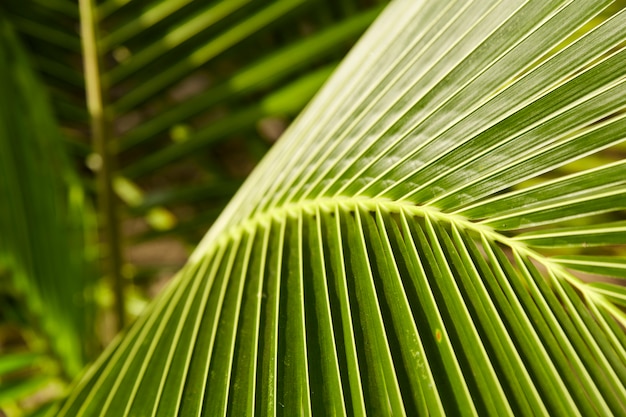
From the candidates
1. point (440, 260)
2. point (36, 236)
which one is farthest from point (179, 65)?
point (440, 260)

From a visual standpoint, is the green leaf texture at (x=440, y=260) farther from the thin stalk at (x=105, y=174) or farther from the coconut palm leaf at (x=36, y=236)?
the thin stalk at (x=105, y=174)

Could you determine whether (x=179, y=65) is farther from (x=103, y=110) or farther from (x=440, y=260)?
(x=440, y=260)

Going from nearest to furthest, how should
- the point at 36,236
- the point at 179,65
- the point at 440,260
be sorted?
1. the point at 440,260
2. the point at 36,236
3. the point at 179,65

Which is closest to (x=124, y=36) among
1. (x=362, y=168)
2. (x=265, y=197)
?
(x=265, y=197)

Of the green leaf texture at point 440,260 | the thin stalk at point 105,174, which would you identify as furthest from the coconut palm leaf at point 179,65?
the green leaf texture at point 440,260

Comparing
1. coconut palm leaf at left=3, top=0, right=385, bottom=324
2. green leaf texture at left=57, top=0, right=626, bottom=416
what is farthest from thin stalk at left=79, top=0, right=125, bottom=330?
green leaf texture at left=57, top=0, right=626, bottom=416
